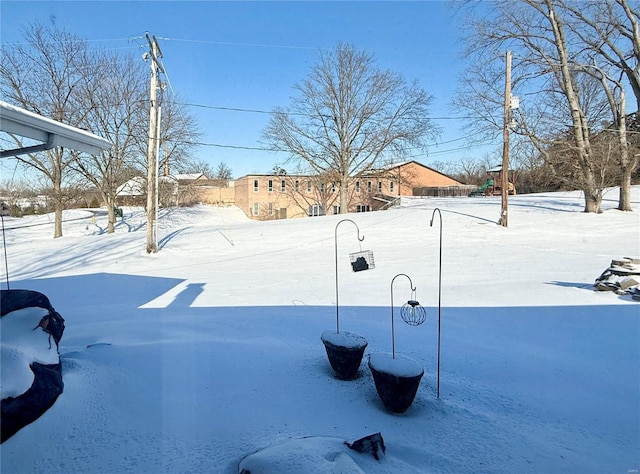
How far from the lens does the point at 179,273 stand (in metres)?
10.1

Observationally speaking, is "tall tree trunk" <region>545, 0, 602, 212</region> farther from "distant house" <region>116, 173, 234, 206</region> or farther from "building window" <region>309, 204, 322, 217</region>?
"building window" <region>309, 204, 322, 217</region>

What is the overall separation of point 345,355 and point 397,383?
2.02ft

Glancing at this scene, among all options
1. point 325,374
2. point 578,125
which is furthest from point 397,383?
point 578,125

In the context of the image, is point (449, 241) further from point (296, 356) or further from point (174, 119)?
point (174, 119)

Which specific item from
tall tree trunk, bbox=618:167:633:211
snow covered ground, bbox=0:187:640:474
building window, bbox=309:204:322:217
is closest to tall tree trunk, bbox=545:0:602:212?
tall tree trunk, bbox=618:167:633:211

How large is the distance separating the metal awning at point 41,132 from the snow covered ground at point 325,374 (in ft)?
6.23

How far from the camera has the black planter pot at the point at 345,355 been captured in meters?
3.25

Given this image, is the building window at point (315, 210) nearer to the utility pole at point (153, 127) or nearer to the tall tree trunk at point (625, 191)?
the tall tree trunk at point (625, 191)

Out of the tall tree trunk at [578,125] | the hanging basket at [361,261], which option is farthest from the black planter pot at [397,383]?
the tall tree trunk at [578,125]

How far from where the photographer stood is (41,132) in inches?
122

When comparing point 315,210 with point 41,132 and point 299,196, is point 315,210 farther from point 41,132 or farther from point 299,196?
point 41,132

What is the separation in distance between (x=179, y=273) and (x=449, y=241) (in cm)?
938

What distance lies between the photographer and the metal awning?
2738 millimetres

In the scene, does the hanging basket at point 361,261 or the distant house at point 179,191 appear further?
the distant house at point 179,191
